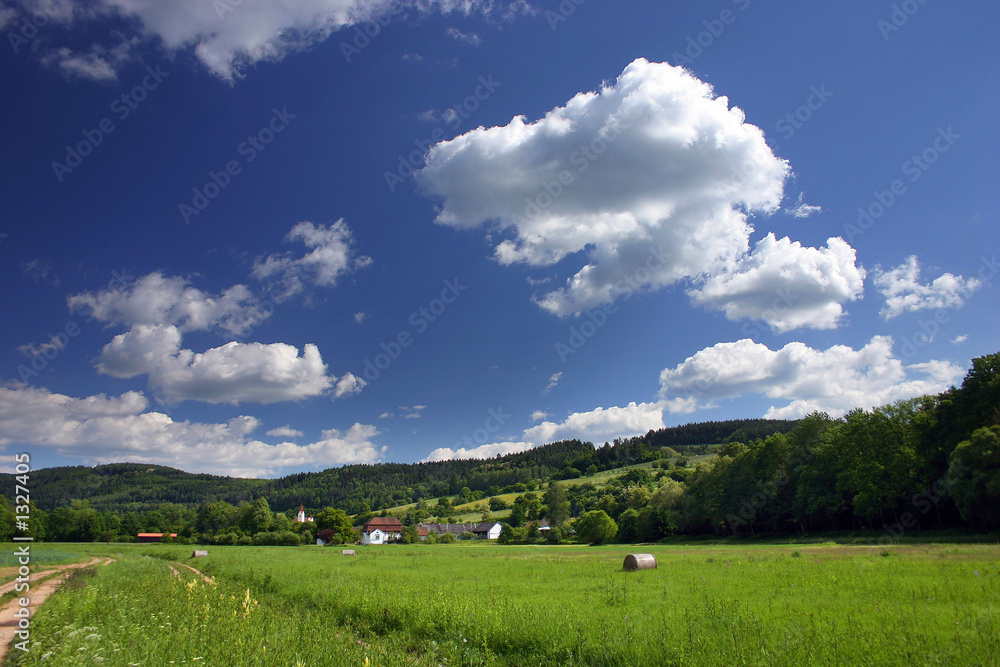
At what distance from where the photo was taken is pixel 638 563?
97.8 ft

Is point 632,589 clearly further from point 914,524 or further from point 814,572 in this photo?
point 914,524

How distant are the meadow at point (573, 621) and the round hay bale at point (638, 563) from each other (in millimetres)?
4860

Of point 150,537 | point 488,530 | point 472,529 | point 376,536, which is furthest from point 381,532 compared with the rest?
point 150,537

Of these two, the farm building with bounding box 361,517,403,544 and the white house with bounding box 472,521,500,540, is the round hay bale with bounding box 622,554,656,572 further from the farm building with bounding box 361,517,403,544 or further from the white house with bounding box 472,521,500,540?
the white house with bounding box 472,521,500,540

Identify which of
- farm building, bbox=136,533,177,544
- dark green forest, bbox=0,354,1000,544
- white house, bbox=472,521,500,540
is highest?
dark green forest, bbox=0,354,1000,544

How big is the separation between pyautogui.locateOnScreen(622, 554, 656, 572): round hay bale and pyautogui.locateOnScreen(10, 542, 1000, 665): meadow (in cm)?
486

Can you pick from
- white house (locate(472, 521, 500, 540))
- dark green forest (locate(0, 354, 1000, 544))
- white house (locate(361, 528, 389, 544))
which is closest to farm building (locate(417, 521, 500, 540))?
white house (locate(472, 521, 500, 540))

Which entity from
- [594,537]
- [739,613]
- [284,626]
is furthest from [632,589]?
[594,537]

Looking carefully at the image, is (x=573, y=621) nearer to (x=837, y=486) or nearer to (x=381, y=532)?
(x=837, y=486)

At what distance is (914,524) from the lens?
168 ft

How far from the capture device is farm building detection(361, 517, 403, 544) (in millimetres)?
121281

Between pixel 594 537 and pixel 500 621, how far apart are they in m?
76.0

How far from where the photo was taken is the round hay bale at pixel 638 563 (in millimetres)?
29594

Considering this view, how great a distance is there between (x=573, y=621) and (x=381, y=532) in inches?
4741
